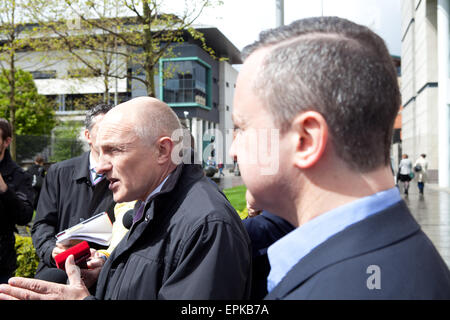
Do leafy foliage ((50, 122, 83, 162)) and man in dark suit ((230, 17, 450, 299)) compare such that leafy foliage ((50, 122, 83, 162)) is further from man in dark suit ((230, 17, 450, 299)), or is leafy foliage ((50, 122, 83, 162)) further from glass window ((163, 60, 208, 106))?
glass window ((163, 60, 208, 106))

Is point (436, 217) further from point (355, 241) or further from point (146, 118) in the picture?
point (355, 241)

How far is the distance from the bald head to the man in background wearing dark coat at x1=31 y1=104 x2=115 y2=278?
137 cm

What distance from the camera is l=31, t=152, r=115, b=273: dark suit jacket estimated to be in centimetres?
349

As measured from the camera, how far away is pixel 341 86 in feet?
3.40

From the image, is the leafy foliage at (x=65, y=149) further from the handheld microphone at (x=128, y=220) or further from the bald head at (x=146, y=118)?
the bald head at (x=146, y=118)

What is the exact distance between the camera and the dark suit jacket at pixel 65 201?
137 inches

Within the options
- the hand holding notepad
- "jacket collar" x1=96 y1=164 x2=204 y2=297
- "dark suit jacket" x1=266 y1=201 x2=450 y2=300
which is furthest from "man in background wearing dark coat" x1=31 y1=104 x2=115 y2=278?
"dark suit jacket" x1=266 y1=201 x2=450 y2=300

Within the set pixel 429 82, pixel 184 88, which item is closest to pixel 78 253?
pixel 429 82

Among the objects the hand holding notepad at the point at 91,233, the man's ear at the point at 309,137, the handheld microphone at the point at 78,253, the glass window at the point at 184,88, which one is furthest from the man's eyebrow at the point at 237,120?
the glass window at the point at 184,88

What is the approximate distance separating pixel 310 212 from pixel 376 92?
34 centimetres

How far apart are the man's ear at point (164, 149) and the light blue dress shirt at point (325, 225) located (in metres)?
1.13

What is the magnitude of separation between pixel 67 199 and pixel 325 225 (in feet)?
9.77

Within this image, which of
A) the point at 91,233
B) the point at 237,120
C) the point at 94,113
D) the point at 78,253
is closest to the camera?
the point at 237,120
